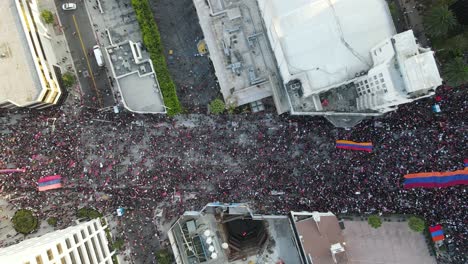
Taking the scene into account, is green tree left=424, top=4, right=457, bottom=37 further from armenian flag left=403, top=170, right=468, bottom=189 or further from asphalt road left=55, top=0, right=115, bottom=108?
asphalt road left=55, top=0, right=115, bottom=108

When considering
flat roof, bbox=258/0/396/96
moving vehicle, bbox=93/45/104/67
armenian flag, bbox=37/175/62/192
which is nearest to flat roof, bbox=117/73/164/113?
moving vehicle, bbox=93/45/104/67

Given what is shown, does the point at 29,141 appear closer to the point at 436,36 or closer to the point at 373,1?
the point at 373,1

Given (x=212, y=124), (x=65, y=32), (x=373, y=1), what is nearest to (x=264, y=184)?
(x=212, y=124)

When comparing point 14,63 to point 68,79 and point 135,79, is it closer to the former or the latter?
point 68,79

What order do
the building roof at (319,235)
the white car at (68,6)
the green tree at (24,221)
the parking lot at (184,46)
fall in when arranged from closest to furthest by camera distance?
1. the building roof at (319,235)
2. the green tree at (24,221)
3. the white car at (68,6)
4. the parking lot at (184,46)

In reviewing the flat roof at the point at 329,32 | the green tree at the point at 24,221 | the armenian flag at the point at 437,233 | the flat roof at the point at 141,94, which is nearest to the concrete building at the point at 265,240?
the armenian flag at the point at 437,233

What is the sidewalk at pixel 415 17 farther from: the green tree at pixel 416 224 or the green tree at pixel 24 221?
the green tree at pixel 24 221
